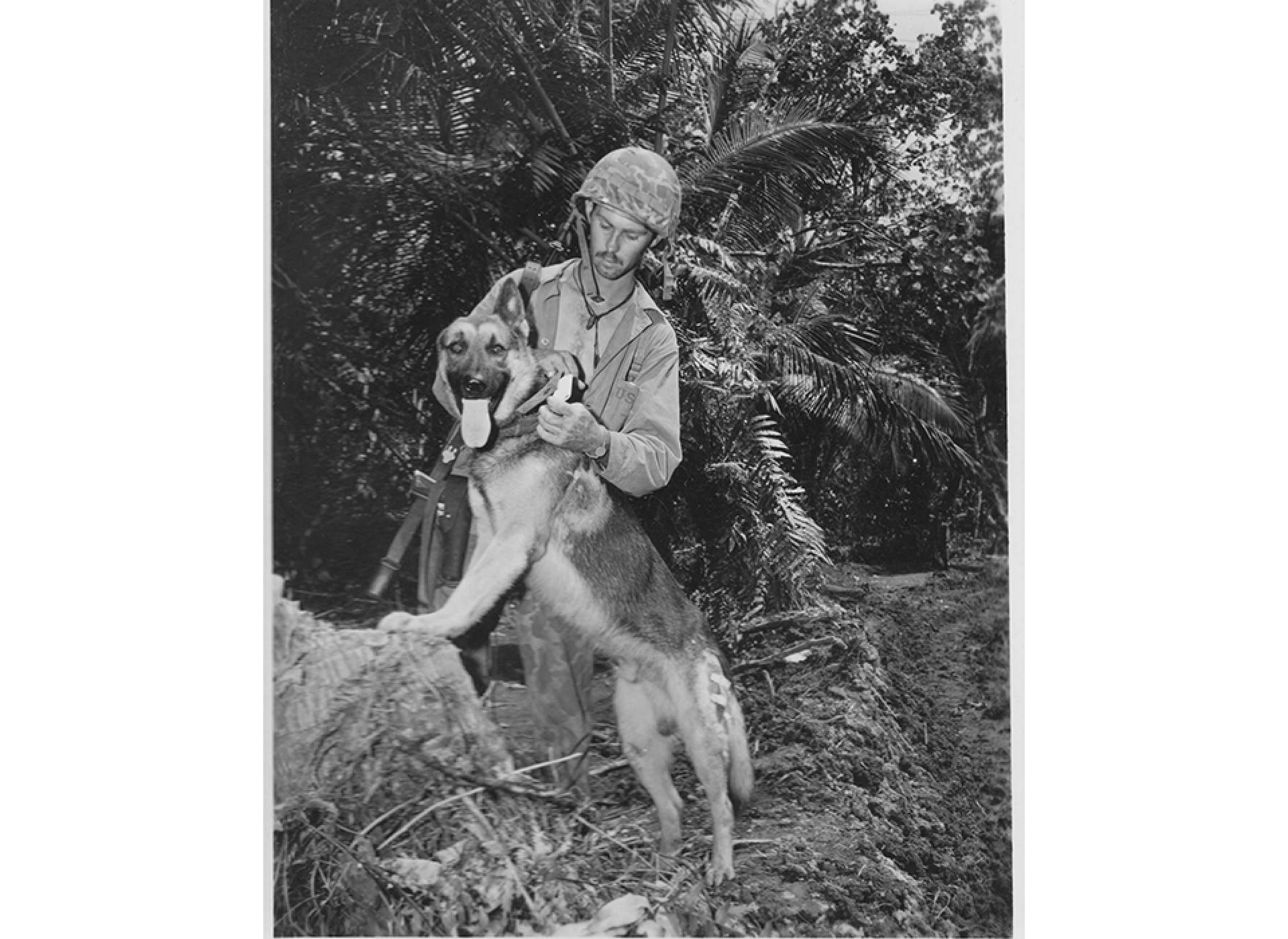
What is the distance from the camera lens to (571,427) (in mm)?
5531

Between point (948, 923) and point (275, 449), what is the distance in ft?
12.4

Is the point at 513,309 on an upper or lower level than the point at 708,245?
lower

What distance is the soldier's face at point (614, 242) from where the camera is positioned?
5570 mm

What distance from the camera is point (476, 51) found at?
5.65 m

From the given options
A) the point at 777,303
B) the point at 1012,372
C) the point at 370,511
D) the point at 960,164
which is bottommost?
the point at 370,511

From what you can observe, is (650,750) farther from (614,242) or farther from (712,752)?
(614,242)

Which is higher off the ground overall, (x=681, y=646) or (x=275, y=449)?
(x=275, y=449)

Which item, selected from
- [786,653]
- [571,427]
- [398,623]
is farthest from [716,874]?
→ [571,427]

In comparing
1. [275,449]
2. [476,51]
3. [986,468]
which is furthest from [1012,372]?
[275,449]

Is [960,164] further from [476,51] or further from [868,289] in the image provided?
[476,51]

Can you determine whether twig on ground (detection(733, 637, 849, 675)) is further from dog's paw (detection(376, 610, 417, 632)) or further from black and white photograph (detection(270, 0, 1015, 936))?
dog's paw (detection(376, 610, 417, 632))

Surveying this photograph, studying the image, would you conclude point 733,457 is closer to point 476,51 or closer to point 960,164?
point 960,164

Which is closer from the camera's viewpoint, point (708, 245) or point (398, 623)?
point (398, 623)

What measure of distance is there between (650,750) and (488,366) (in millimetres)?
1912
